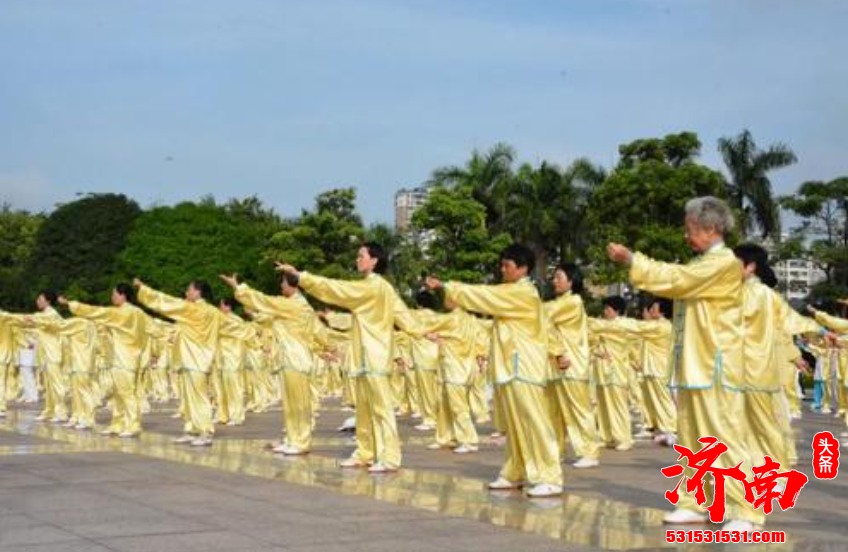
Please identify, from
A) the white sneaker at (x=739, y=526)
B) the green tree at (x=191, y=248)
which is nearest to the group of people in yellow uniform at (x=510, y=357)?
the white sneaker at (x=739, y=526)

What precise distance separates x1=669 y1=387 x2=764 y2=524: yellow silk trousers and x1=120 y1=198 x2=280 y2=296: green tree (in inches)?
1898

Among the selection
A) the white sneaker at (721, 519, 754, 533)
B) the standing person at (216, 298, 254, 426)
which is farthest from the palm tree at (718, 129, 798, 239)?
the white sneaker at (721, 519, 754, 533)

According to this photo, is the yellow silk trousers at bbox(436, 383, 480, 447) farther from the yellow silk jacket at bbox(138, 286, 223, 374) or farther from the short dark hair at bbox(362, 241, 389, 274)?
the short dark hair at bbox(362, 241, 389, 274)

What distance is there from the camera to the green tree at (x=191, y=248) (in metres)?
57.6

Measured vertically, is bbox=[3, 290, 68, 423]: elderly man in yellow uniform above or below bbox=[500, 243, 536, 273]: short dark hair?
below

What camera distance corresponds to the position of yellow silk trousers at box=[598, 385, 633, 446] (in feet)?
52.4

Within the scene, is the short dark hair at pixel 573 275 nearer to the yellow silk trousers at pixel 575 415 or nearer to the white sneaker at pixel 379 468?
the yellow silk trousers at pixel 575 415

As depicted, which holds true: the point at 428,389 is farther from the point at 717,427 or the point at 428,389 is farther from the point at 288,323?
the point at 717,427

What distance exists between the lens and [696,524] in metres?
8.50

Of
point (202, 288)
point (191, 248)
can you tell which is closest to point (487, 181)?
point (191, 248)

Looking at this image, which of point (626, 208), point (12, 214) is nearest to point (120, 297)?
point (626, 208)

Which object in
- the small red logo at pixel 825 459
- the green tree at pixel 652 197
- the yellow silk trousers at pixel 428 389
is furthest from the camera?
the green tree at pixel 652 197

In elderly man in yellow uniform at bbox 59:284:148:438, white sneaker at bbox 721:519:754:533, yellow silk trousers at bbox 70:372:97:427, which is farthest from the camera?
yellow silk trousers at bbox 70:372:97:427

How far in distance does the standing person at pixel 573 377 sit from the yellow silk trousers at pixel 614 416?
2352 mm
